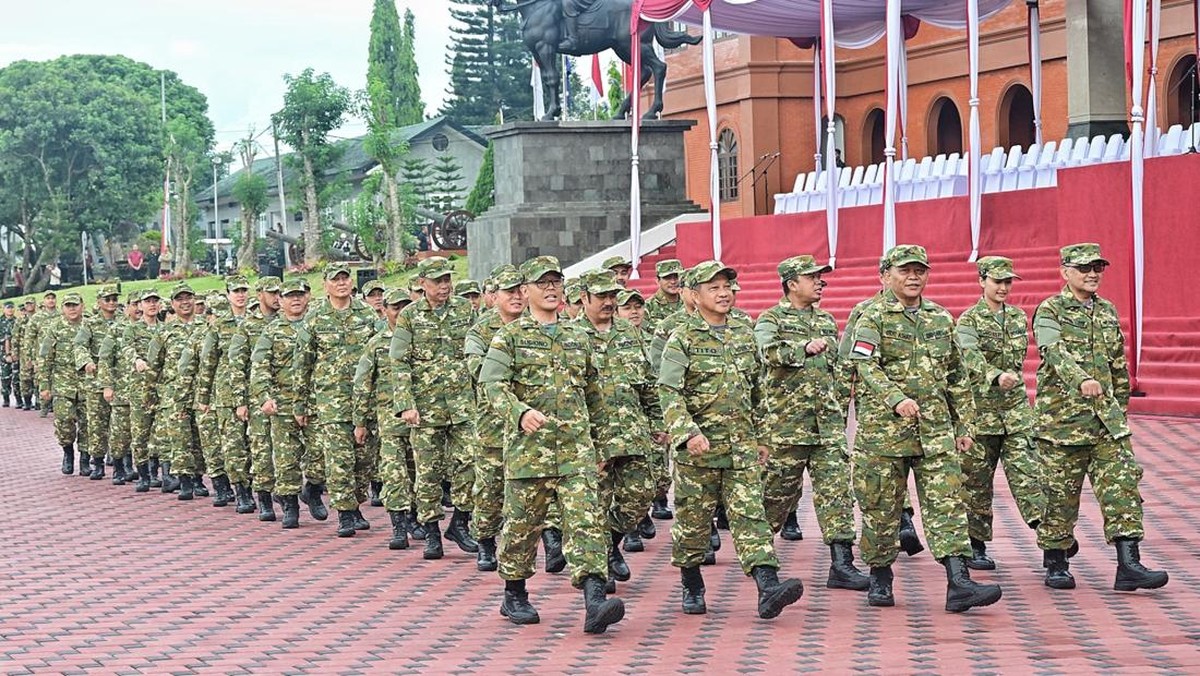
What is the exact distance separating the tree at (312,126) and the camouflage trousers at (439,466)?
37.5m

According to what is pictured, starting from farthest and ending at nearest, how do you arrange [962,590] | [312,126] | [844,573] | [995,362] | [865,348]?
1. [312,126]
2. [995,362]
3. [844,573]
4. [865,348]
5. [962,590]

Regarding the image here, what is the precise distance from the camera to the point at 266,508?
14.3m

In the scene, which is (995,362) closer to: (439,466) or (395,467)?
(439,466)

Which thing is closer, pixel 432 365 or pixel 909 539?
pixel 909 539

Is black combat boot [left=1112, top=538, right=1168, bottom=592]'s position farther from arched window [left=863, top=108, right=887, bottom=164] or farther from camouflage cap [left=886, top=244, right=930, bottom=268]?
arched window [left=863, top=108, right=887, bottom=164]

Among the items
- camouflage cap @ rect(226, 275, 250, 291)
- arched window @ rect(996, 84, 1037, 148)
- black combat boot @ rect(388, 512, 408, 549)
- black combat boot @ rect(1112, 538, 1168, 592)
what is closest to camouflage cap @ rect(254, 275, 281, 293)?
camouflage cap @ rect(226, 275, 250, 291)

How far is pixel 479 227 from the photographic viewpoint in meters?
30.5

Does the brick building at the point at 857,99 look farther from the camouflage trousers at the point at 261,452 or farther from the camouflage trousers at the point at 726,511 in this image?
the camouflage trousers at the point at 726,511

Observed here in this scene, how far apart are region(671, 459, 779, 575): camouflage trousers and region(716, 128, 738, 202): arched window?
98.0 ft

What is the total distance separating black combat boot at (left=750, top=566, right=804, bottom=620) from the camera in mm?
8555

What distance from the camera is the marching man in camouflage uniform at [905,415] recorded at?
885 centimetres

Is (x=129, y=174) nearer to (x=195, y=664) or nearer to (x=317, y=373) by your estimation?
(x=317, y=373)

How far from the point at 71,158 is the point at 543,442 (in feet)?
204

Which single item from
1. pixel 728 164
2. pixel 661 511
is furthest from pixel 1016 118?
pixel 661 511
